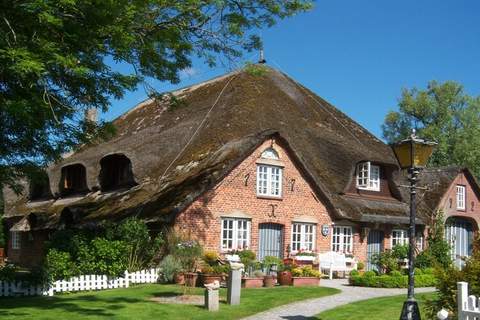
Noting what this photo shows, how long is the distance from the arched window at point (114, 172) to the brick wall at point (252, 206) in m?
5.70

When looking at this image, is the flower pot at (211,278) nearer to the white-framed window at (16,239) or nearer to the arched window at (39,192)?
the arched window at (39,192)

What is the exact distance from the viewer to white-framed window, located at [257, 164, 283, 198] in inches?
985

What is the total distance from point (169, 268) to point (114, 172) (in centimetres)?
899

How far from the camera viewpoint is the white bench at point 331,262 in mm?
25312

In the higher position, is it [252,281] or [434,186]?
[434,186]

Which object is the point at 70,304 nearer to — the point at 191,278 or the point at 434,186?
the point at 191,278

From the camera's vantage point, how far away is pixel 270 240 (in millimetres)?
25344

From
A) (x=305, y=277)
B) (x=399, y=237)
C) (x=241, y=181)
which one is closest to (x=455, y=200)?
(x=399, y=237)

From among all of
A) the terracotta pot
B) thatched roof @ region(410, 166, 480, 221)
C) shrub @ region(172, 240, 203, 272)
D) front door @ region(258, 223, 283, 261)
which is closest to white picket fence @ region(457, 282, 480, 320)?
shrub @ region(172, 240, 203, 272)

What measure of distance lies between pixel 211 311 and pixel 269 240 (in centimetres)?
1004

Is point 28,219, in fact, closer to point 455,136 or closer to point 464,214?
point 464,214

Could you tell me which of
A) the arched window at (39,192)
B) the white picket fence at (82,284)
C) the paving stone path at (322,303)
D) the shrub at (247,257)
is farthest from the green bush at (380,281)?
the arched window at (39,192)

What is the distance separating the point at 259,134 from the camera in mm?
24516

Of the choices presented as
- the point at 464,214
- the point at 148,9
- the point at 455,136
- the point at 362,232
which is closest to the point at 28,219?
the point at 362,232
